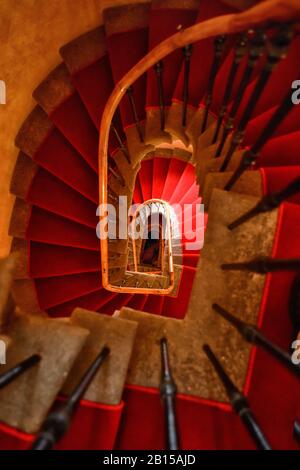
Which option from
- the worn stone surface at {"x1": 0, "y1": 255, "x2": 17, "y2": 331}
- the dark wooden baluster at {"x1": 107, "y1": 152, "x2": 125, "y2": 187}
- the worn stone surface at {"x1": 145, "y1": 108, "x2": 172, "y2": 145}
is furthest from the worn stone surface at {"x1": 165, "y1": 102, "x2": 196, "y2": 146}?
the worn stone surface at {"x1": 0, "y1": 255, "x2": 17, "y2": 331}

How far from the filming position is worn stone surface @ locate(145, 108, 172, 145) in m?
2.80

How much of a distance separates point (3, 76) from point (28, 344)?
7.49 feet

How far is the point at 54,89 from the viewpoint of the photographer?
2873 mm

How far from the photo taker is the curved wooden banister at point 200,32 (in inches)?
42.3

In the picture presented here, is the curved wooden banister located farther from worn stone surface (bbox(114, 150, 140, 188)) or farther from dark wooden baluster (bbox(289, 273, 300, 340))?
dark wooden baluster (bbox(289, 273, 300, 340))

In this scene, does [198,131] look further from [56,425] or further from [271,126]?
[56,425]

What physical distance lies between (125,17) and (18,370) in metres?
3.02

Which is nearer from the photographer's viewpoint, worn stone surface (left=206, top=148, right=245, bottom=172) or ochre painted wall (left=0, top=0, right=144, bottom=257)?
worn stone surface (left=206, top=148, right=245, bottom=172)

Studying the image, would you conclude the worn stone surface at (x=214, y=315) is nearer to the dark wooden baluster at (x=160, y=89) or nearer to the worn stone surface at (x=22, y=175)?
the dark wooden baluster at (x=160, y=89)

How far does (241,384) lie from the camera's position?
154 centimetres

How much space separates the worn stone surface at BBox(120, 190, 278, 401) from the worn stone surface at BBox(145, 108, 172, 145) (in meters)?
1.39

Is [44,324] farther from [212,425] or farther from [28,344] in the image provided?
[212,425]

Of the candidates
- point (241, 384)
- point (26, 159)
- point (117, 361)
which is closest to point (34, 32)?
point (26, 159)

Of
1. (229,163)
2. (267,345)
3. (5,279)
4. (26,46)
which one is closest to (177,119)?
(229,163)
